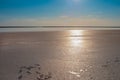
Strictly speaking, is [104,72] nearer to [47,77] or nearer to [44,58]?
[47,77]

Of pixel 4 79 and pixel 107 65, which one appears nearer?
pixel 4 79

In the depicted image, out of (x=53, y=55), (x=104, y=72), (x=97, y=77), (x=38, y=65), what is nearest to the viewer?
(x=97, y=77)

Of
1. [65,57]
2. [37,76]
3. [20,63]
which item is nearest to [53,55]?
[65,57]

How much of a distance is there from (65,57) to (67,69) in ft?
6.83

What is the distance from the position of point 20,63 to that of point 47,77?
2.16 meters

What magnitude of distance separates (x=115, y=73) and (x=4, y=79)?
3.05 metres

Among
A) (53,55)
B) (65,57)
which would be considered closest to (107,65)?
(65,57)

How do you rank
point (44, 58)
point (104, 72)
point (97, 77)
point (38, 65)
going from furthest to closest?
point (44, 58) → point (38, 65) → point (104, 72) → point (97, 77)

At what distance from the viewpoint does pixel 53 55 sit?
10.6 meters

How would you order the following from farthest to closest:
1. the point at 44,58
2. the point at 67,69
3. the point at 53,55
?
the point at 53,55 → the point at 44,58 → the point at 67,69

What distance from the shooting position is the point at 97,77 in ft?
23.0

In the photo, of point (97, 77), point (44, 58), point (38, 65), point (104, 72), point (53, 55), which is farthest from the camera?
point (53, 55)

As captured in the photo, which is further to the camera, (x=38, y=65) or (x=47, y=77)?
(x=38, y=65)

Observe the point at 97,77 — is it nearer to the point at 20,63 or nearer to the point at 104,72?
the point at 104,72
